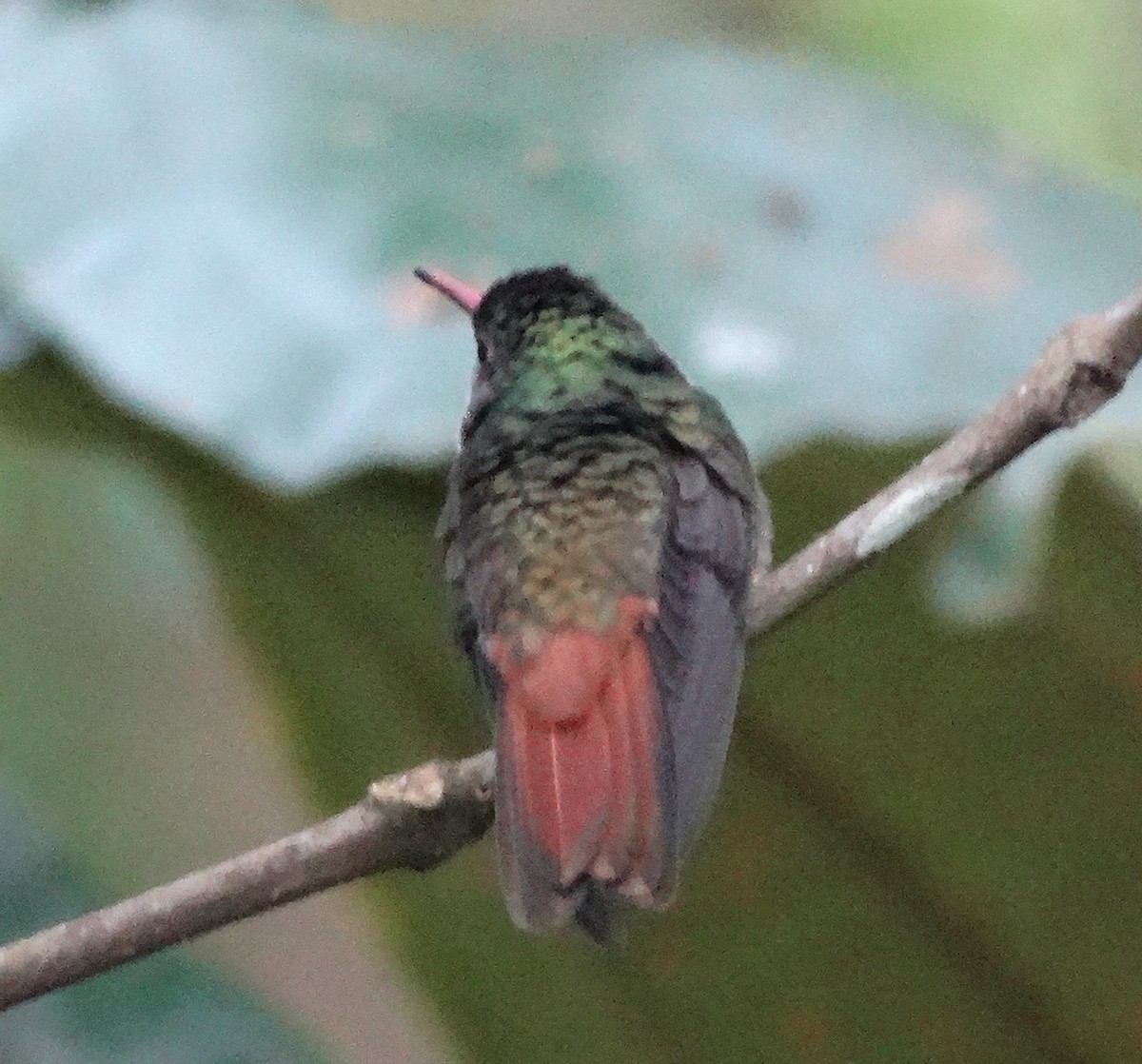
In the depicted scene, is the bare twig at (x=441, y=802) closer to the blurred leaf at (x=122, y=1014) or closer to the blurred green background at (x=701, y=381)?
the blurred green background at (x=701, y=381)

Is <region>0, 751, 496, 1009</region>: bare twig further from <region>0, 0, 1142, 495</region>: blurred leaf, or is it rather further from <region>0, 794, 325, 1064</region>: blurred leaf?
<region>0, 794, 325, 1064</region>: blurred leaf

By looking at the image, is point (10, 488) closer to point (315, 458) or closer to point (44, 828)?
point (44, 828)

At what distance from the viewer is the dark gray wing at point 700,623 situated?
4.42ft

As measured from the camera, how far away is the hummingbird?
129cm

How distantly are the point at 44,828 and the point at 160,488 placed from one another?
0.53 meters

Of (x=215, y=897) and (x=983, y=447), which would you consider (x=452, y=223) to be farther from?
(x=215, y=897)

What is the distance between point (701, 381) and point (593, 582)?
31cm

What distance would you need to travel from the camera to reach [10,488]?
94.6 inches

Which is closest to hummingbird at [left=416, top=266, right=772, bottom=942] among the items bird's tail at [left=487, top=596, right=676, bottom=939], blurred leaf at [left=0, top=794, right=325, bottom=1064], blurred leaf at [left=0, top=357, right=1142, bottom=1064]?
bird's tail at [left=487, top=596, right=676, bottom=939]

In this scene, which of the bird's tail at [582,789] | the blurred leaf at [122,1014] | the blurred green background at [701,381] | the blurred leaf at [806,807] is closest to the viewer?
the bird's tail at [582,789]

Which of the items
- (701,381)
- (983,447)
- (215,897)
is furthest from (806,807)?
(215,897)

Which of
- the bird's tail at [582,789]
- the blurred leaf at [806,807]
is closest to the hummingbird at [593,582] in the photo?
the bird's tail at [582,789]

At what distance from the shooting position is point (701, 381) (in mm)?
1733

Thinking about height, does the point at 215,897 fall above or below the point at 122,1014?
above
